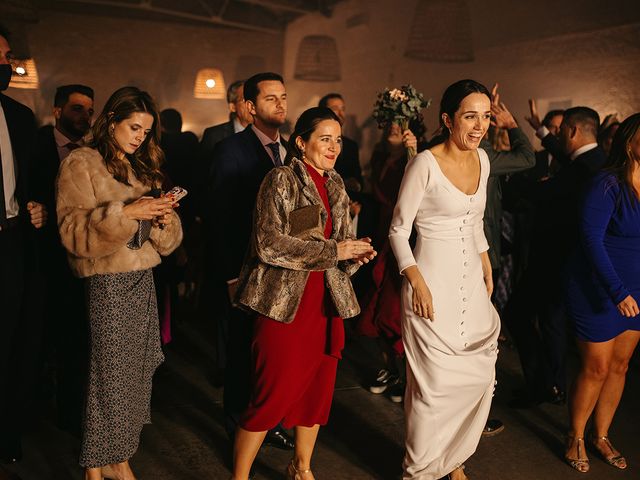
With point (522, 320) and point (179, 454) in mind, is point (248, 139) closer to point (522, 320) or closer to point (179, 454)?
point (179, 454)

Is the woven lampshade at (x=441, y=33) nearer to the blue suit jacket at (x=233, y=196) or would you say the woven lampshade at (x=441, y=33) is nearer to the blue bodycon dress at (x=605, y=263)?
the blue bodycon dress at (x=605, y=263)

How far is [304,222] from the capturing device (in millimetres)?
2512

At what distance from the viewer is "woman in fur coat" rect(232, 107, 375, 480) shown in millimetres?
2480

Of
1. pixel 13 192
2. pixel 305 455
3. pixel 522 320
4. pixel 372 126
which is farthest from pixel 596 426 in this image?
pixel 372 126

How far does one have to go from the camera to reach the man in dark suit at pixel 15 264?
9.45 ft

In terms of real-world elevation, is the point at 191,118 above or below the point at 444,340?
above

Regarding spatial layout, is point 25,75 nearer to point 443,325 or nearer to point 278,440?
point 278,440

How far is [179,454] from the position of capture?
10.7 ft

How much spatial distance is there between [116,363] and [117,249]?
1.57 ft

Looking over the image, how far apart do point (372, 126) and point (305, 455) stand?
5.30 m

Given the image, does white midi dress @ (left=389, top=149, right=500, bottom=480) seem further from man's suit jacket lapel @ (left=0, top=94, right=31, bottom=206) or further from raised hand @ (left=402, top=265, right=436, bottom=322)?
man's suit jacket lapel @ (left=0, top=94, right=31, bottom=206)

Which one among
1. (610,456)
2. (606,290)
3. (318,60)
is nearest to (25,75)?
(318,60)

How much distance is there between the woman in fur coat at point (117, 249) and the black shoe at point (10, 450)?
24.2 inches

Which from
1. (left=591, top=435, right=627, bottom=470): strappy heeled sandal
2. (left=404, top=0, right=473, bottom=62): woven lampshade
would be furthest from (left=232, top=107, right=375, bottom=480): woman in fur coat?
(left=404, top=0, right=473, bottom=62): woven lampshade
